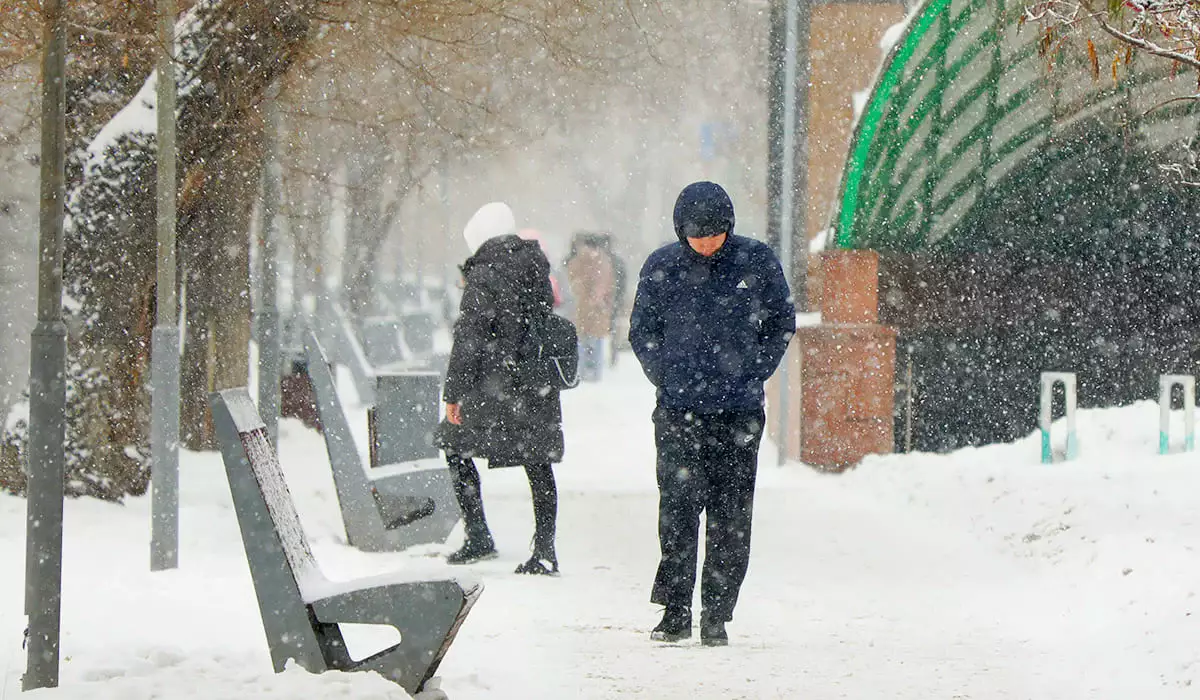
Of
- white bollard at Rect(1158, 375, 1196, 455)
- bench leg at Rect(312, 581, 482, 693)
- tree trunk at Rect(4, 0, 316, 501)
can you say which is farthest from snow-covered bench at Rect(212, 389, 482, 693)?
white bollard at Rect(1158, 375, 1196, 455)

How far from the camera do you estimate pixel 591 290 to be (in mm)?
32406

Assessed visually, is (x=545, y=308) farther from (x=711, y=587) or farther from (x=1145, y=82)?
(x=1145, y=82)

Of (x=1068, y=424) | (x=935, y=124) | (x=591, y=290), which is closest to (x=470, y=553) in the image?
(x=1068, y=424)

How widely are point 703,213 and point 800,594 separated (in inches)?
105

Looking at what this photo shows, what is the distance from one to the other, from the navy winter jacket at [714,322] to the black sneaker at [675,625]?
85 centimetres

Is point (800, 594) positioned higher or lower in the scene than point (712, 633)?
lower

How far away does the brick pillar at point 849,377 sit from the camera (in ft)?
47.3

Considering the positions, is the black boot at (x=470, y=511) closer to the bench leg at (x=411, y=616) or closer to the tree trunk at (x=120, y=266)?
the tree trunk at (x=120, y=266)

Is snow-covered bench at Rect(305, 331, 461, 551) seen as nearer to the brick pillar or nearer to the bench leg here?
the bench leg

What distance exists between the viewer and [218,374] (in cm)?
1438

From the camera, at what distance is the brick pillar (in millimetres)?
14430

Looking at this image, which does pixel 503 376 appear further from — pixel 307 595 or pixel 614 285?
pixel 614 285

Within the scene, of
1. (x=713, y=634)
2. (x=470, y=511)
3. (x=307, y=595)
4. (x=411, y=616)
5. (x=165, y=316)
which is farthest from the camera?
(x=470, y=511)

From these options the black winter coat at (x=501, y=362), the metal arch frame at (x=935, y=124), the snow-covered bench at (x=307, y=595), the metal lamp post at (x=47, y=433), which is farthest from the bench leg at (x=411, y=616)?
the metal arch frame at (x=935, y=124)
